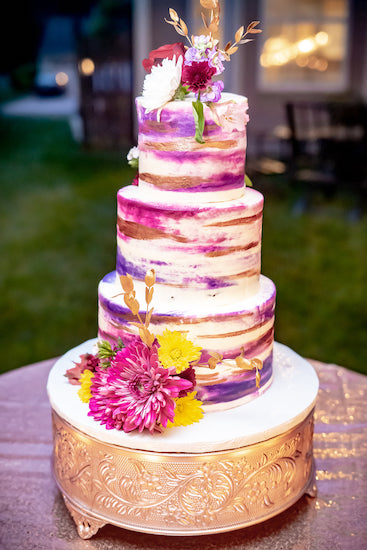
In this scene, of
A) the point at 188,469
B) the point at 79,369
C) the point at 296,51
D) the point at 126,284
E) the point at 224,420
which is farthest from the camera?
the point at 296,51

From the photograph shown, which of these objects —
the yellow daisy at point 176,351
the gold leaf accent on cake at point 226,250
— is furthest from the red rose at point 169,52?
the yellow daisy at point 176,351

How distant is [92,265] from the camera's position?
6367mm

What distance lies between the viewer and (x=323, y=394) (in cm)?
305

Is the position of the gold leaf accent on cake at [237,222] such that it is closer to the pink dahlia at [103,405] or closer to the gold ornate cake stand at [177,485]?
the pink dahlia at [103,405]

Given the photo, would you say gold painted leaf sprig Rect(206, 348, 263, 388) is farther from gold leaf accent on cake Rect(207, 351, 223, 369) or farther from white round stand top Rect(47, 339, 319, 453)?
white round stand top Rect(47, 339, 319, 453)

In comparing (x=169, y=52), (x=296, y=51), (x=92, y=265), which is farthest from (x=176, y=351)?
(x=296, y=51)

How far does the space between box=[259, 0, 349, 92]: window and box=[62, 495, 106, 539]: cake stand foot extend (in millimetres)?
9313

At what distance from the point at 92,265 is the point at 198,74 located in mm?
4520

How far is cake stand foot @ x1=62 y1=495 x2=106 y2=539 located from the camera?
2145mm

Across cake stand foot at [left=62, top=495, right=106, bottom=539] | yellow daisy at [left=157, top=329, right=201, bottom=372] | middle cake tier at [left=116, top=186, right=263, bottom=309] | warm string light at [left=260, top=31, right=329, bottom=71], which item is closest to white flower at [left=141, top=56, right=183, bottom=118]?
middle cake tier at [left=116, top=186, right=263, bottom=309]

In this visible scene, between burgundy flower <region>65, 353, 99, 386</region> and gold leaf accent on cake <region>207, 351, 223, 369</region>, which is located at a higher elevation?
gold leaf accent on cake <region>207, 351, 223, 369</region>

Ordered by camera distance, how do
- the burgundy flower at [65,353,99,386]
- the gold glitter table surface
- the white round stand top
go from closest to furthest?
1. the white round stand top
2. the gold glitter table surface
3. the burgundy flower at [65,353,99,386]

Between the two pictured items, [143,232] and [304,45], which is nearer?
[143,232]

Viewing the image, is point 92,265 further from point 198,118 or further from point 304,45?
point 304,45
